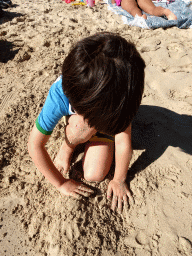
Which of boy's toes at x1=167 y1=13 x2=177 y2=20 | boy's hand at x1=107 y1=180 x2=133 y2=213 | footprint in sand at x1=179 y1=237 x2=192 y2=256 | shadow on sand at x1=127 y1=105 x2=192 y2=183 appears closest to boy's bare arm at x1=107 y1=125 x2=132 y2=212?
boy's hand at x1=107 y1=180 x2=133 y2=213

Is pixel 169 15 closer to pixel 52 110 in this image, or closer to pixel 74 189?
pixel 52 110

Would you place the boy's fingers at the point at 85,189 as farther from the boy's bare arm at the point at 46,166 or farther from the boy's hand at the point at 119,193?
the boy's hand at the point at 119,193

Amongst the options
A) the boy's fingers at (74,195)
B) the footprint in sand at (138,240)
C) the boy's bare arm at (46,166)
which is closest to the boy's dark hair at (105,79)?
Answer: the boy's bare arm at (46,166)

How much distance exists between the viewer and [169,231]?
1107mm

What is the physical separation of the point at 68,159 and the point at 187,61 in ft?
5.38

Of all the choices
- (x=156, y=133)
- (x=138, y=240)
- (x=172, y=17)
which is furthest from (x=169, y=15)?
(x=138, y=240)

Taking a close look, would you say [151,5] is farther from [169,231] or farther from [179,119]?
[169,231]

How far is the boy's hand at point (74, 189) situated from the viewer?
1.19 meters

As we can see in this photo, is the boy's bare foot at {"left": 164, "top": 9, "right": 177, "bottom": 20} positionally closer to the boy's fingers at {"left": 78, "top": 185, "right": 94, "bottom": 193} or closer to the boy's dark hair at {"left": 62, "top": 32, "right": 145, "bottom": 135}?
the boy's dark hair at {"left": 62, "top": 32, "right": 145, "bottom": 135}

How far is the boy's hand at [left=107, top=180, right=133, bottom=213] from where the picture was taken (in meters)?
1.21

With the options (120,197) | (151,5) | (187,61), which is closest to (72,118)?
(120,197)

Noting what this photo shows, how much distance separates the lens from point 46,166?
3.69ft

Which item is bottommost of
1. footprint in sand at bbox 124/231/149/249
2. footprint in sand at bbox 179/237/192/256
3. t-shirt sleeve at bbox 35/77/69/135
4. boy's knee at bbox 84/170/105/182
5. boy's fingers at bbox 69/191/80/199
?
footprint in sand at bbox 179/237/192/256

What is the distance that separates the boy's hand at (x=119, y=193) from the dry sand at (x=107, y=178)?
0.04m
